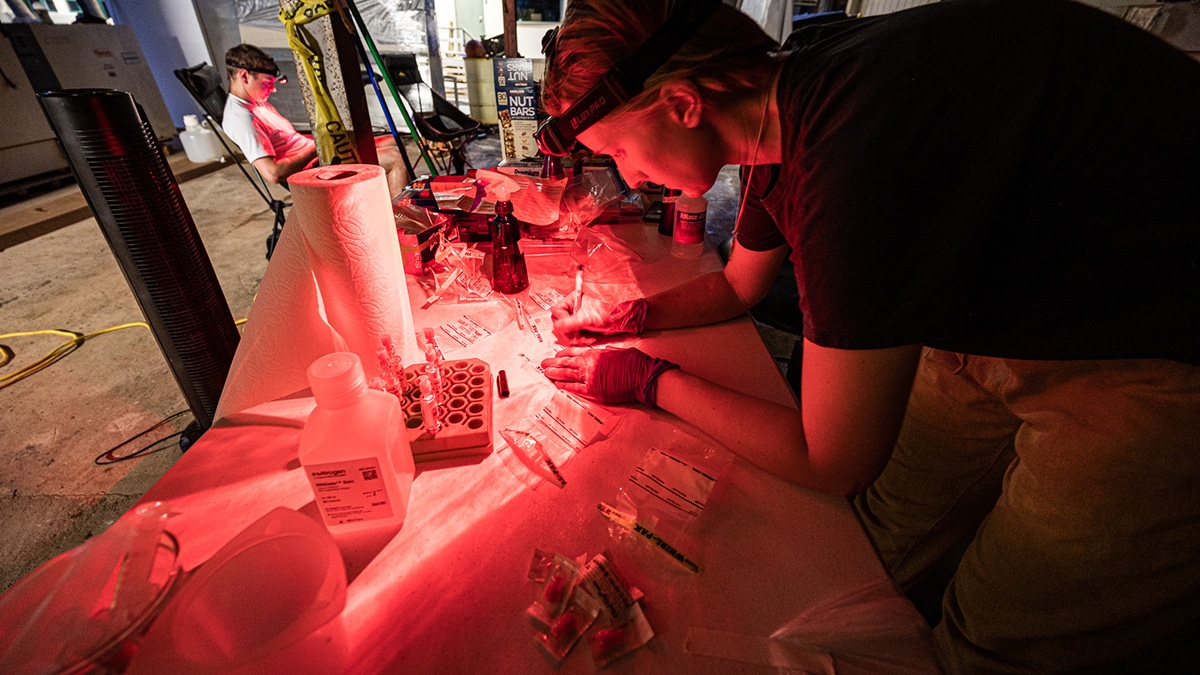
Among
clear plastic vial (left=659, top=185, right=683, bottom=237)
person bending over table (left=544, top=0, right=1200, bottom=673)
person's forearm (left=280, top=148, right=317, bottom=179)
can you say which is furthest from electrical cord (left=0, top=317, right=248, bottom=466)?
person bending over table (left=544, top=0, right=1200, bottom=673)

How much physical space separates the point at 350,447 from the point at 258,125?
12.5 ft

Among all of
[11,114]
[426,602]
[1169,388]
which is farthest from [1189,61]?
[11,114]

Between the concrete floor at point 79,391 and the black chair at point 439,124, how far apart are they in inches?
64.6

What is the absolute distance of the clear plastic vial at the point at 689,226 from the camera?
1.57 meters

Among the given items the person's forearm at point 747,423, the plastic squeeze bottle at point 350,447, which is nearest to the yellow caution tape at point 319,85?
the plastic squeeze bottle at point 350,447

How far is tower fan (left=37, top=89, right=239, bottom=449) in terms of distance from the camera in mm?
828

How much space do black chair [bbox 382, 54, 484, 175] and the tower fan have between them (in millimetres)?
1623

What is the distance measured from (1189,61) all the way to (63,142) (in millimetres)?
1751

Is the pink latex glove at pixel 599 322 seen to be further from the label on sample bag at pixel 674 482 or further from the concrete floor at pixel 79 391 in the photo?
the concrete floor at pixel 79 391

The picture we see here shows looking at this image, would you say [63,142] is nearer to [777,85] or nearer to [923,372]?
[777,85]

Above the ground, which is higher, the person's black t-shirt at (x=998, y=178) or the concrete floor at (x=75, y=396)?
the person's black t-shirt at (x=998, y=178)

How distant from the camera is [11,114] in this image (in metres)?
4.47

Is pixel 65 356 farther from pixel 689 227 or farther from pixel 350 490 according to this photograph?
pixel 689 227

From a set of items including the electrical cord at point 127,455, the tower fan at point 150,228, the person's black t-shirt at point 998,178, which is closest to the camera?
the person's black t-shirt at point 998,178
